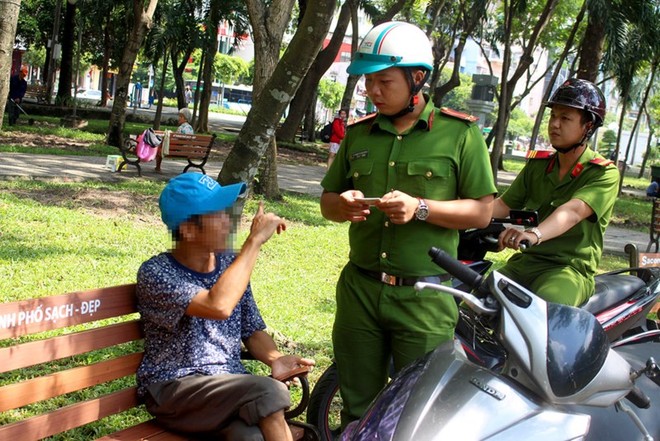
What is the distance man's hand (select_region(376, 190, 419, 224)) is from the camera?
2.82m

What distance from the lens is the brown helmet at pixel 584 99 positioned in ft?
13.0

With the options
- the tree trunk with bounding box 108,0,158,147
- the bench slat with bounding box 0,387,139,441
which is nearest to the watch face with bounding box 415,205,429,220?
the bench slat with bounding box 0,387,139,441

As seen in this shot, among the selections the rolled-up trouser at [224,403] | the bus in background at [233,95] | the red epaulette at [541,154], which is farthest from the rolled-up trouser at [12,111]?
the bus in background at [233,95]

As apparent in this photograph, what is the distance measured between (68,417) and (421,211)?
1.60 metres

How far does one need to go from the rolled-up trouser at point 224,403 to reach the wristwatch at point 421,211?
84cm

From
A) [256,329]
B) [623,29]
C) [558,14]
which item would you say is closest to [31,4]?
[558,14]

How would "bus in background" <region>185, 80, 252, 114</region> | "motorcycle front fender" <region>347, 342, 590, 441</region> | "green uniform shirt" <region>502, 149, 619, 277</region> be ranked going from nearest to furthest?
"motorcycle front fender" <region>347, 342, 590, 441</region>
"green uniform shirt" <region>502, 149, 619, 277</region>
"bus in background" <region>185, 80, 252, 114</region>

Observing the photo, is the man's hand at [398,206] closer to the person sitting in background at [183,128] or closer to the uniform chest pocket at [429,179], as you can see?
the uniform chest pocket at [429,179]

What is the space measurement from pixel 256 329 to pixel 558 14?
2586 centimetres

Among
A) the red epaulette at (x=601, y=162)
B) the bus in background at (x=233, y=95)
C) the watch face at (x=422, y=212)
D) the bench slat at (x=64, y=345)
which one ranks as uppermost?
the red epaulette at (x=601, y=162)

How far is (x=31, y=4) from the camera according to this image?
136 ft

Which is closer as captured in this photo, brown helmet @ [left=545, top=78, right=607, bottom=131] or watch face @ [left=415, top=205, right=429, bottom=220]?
watch face @ [left=415, top=205, right=429, bottom=220]

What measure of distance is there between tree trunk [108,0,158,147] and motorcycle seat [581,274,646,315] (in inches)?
503

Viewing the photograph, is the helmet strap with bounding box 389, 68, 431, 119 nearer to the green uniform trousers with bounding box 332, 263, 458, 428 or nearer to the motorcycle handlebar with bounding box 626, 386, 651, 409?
the green uniform trousers with bounding box 332, 263, 458, 428
